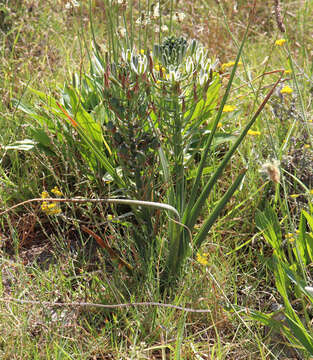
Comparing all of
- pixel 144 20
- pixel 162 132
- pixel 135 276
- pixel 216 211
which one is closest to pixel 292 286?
pixel 216 211

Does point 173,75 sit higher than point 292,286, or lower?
higher

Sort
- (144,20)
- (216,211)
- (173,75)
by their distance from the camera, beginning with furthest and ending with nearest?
(144,20)
(216,211)
(173,75)

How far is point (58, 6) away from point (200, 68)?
7.67 feet

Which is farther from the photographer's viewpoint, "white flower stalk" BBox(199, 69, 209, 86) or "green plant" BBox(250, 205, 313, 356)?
"white flower stalk" BBox(199, 69, 209, 86)

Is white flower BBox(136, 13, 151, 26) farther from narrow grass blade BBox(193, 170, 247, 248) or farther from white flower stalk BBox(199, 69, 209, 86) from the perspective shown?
narrow grass blade BBox(193, 170, 247, 248)

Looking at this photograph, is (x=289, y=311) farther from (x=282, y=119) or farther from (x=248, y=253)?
(x=282, y=119)

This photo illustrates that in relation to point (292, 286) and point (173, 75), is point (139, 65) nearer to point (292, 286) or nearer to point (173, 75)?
point (173, 75)

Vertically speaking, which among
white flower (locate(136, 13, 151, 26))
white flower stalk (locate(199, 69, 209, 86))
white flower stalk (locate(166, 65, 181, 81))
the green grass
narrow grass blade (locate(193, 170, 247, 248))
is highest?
white flower (locate(136, 13, 151, 26))

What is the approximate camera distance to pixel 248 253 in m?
1.80

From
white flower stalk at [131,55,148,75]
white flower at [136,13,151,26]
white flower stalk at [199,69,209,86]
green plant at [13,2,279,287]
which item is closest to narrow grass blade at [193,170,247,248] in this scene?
green plant at [13,2,279,287]

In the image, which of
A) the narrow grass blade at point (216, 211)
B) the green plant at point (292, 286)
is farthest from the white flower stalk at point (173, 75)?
the green plant at point (292, 286)

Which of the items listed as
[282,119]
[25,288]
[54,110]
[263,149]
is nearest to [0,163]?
[54,110]

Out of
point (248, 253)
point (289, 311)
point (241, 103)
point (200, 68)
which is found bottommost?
point (248, 253)

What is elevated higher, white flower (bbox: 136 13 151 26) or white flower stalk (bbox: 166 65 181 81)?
white flower (bbox: 136 13 151 26)
